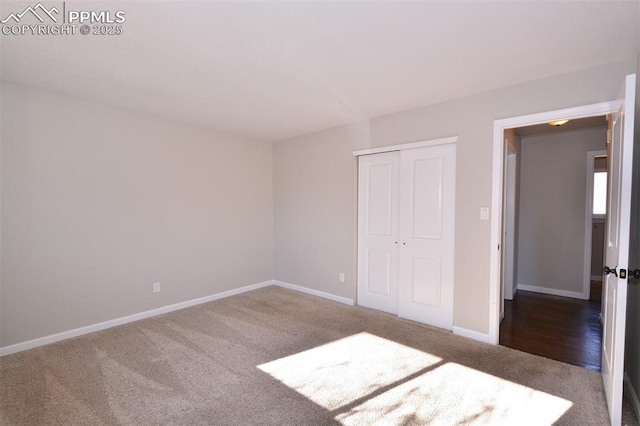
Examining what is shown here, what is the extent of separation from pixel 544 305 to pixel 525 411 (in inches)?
114

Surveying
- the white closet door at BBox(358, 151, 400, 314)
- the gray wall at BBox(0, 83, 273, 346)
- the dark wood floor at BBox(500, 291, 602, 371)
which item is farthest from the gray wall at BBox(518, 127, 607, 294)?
the gray wall at BBox(0, 83, 273, 346)

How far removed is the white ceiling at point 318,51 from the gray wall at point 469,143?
0.13 meters

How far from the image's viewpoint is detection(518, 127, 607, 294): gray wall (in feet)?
15.5

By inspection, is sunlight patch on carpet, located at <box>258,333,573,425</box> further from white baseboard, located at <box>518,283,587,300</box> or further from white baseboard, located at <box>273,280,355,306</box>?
white baseboard, located at <box>518,283,587,300</box>

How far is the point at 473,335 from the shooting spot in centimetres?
324

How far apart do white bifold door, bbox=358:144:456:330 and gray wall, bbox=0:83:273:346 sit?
6.67 ft

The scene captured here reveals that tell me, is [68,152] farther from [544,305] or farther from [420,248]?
[544,305]

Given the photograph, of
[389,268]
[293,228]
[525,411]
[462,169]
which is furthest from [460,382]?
[293,228]

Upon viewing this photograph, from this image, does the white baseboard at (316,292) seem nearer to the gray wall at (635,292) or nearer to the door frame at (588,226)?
the gray wall at (635,292)

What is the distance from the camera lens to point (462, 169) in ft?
10.9

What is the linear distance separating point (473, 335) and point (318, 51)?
10.2 ft

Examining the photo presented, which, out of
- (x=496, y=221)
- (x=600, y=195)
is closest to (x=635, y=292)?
(x=496, y=221)

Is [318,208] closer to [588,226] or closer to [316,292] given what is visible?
[316,292]

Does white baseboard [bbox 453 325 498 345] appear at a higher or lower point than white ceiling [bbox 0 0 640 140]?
lower
